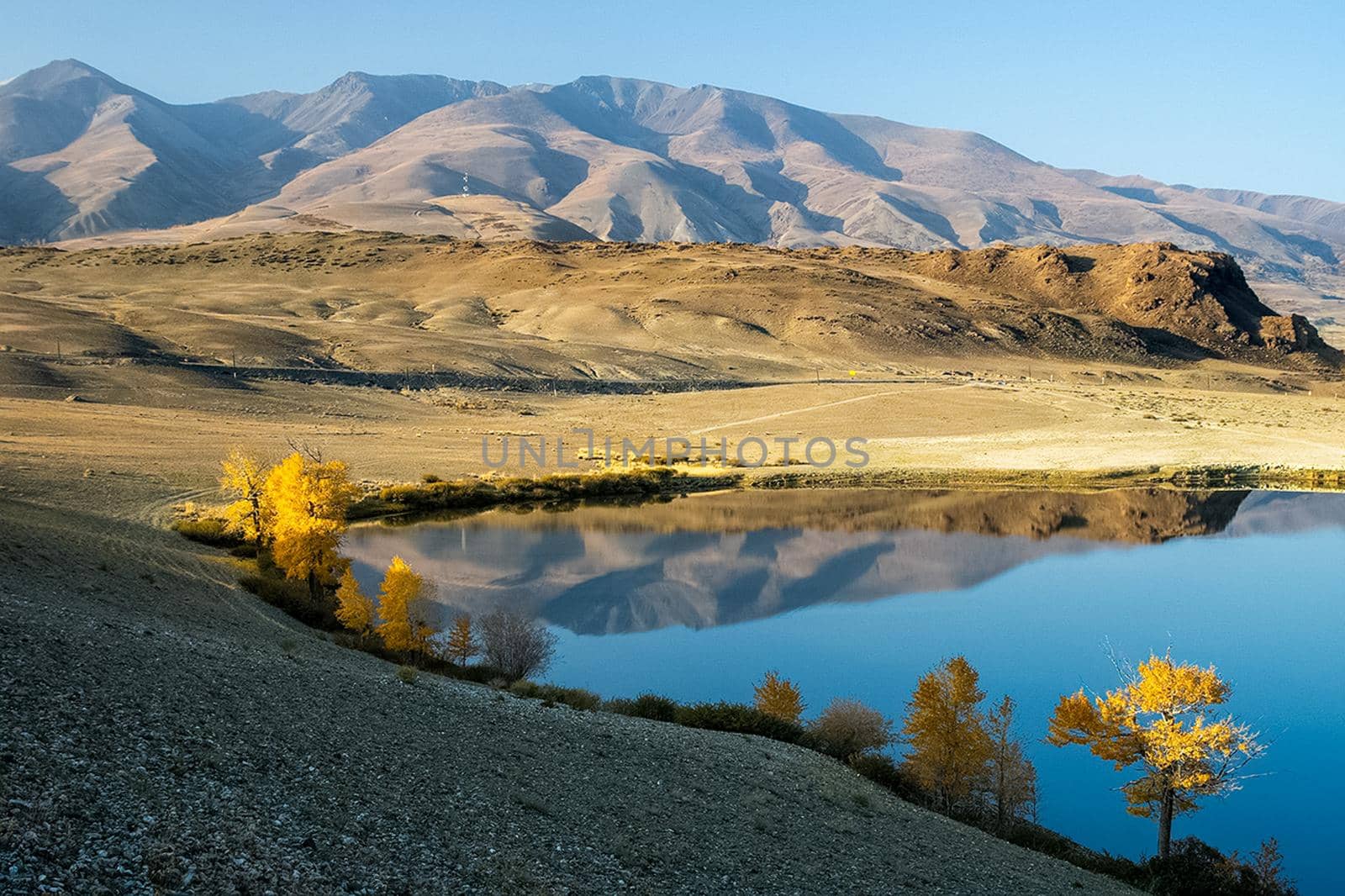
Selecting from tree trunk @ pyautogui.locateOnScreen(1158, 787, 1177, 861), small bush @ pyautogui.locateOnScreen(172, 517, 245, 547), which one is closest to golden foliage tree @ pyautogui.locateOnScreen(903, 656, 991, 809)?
tree trunk @ pyautogui.locateOnScreen(1158, 787, 1177, 861)

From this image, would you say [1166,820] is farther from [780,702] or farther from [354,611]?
[354,611]

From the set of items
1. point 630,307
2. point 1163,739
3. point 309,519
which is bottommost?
point 1163,739

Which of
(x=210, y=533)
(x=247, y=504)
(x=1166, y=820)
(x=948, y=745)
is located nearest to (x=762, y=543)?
(x=247, y=504)

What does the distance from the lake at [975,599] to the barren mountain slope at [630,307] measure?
145ft

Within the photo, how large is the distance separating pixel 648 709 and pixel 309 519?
13660mm

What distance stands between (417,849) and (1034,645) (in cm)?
2567

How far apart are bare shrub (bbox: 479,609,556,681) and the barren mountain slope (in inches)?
2332

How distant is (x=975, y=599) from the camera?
3900 centimetres

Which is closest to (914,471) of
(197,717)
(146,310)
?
(197,717)

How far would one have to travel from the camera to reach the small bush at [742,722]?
22.6 metres

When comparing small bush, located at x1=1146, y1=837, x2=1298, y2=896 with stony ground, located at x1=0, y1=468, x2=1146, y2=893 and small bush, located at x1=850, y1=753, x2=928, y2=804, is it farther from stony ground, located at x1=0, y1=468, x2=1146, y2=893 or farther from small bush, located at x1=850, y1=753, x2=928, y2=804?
small bush, located at x1=850, y1=753, x2=928, y2=804

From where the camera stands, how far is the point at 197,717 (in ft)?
44.1

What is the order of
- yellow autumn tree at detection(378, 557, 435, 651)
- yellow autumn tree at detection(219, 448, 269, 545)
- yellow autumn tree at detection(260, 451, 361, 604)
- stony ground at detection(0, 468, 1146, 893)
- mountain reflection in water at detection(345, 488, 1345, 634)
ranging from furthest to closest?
mountain reflection in water at detection(345, 488, 1345, 634), yellow autumn tree at detection(219, 448, 269, 545), yellow autumn tree at detection(260, 451, 361, 604), yellow autumn tree at detection(378, 557, 435, 651), stony ground at detection(0, 468, 1146, 893)

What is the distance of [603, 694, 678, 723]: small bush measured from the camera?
76.5 ft
